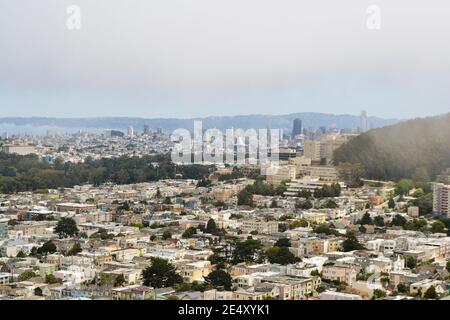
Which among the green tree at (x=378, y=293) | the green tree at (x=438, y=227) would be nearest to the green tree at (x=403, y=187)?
the green tree at (x=438, y=227)

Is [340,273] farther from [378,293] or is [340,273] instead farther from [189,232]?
[189,232]

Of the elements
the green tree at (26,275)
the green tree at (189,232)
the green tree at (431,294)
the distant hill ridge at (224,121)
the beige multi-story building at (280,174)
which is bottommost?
the green tree at (26,275)

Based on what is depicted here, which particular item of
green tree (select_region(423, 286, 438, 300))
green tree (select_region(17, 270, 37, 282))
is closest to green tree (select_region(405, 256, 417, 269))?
green tree (select_region(423, 286, 438, 300))

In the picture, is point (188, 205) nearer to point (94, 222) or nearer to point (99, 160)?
point (94, 222)

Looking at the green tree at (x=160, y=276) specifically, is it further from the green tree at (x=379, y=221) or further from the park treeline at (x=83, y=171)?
the park treeline at (x=83, y=171)

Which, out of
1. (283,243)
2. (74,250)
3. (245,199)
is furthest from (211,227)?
(245,199)
